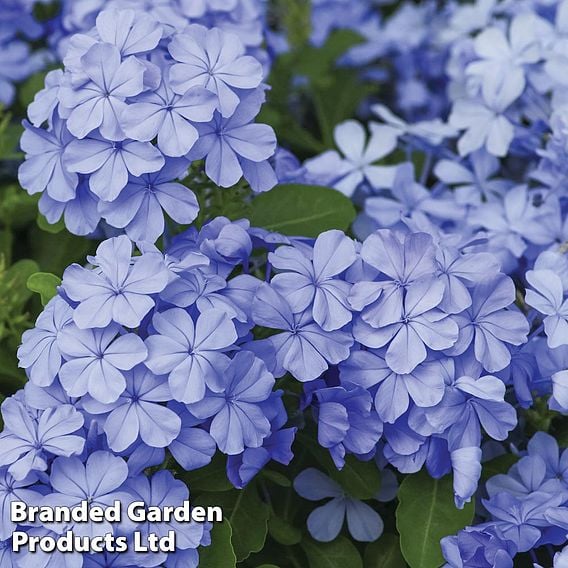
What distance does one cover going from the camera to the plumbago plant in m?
0.88

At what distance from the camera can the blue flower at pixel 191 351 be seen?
85cm

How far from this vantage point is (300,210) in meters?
1.16

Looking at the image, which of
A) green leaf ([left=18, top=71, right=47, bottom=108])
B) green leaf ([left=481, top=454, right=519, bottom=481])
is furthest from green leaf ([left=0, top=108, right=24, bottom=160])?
green leaf ([left=481, top=454, right=519, bottom=481])

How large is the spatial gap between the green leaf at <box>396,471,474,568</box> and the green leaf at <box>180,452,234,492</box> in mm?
184

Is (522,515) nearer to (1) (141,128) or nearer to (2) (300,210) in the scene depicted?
(2) (300,210)

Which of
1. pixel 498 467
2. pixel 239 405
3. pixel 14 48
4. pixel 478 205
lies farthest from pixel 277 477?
pixel 14 48

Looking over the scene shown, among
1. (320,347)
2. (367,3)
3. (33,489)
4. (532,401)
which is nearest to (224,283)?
(320,347)

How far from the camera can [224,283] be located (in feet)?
3.08

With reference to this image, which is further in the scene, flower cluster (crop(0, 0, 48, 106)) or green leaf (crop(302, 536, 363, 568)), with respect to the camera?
flower cluster (crop(0, 0, 48, 106))

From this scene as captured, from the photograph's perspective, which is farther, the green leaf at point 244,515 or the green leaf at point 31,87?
the green leaf at point 31,87

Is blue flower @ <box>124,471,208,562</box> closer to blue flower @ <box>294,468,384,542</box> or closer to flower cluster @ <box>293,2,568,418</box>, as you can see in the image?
blue flower @ <box>294,468,384,542</box>

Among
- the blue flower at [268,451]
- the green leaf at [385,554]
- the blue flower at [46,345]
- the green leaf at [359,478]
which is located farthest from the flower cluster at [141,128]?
the green leaf at [385,554]

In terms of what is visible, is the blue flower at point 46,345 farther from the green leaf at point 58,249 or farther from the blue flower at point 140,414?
the green leaf at point 58,249

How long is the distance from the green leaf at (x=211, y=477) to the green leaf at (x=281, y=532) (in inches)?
3.4
